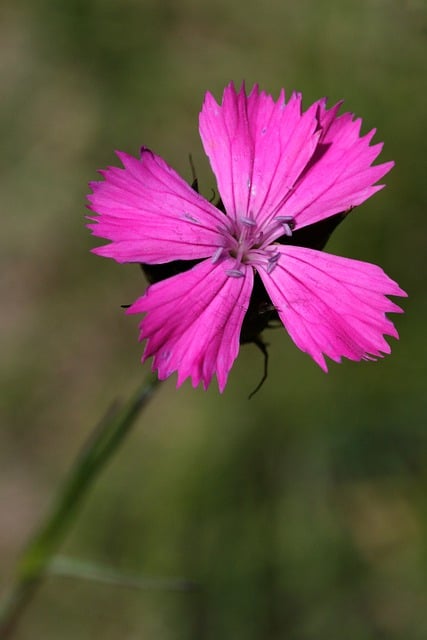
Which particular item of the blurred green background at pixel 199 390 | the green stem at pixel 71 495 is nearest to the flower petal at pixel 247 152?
the green stem at pixel 71 495

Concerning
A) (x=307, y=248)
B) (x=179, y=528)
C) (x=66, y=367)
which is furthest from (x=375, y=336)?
(x=66, y=367)

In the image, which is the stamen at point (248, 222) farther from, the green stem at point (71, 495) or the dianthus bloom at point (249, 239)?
the green stem at point (71, 495)

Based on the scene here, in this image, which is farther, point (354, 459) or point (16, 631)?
point (16, 631)

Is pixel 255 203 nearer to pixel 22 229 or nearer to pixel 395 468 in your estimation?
pixel 395 468

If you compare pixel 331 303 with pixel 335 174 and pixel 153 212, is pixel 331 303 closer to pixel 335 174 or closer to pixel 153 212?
pixel 335 174

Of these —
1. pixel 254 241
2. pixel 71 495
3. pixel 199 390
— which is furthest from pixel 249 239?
pixel 199 390
